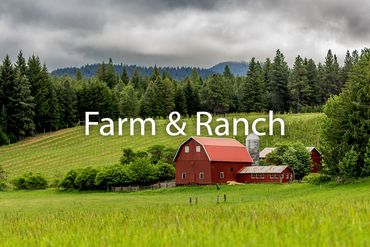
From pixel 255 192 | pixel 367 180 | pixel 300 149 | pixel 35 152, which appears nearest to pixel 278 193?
pixel 255 192

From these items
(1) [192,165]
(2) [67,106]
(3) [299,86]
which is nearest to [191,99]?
(3) [299,86]

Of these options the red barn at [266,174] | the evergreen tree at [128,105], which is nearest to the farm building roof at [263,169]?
the red barn at [266,174]

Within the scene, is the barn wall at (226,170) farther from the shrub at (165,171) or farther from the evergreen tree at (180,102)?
the evergreen tree at (180,102)

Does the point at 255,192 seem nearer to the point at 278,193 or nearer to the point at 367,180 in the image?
the point at 278,193

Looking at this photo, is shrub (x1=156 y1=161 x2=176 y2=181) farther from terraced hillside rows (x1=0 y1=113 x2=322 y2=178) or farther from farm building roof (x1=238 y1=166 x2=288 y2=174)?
terraced hillside rows (x1=0 y1=113 x2=322 y2=178)

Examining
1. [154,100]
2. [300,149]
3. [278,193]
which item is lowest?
[278,193]

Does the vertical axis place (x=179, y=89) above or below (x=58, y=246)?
above

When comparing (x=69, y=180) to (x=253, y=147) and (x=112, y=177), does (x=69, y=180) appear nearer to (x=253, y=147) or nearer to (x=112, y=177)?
(x=112, y=177)

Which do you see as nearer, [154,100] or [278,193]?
[278,193]

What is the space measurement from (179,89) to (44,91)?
35.8m

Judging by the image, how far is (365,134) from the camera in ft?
173

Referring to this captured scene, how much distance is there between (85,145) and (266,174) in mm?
45637

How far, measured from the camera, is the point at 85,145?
107 meters

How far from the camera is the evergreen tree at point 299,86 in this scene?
137 m
